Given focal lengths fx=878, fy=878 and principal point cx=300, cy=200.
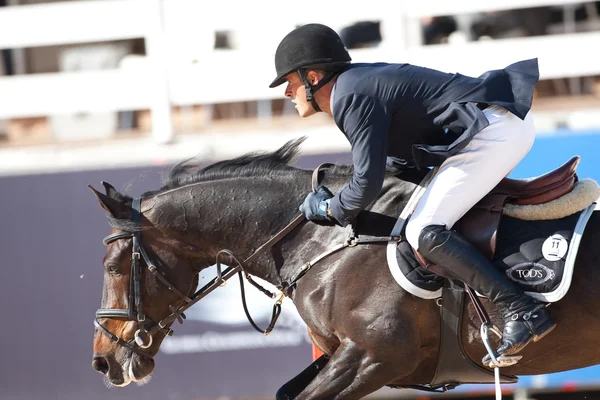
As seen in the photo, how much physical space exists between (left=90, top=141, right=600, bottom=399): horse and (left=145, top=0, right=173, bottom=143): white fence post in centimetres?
267

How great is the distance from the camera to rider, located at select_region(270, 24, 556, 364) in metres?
3.50

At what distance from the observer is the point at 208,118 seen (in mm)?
7695

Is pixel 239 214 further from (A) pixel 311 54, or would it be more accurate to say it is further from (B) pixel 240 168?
(A) pixel 311 54

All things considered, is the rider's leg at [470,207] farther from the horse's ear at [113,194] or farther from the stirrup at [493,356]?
the horse's ear at [113,194]

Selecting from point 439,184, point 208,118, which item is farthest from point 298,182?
point 208,118

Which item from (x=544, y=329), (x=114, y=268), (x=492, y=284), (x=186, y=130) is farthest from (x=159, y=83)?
(x=544, y=329)

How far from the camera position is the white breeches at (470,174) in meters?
3.58

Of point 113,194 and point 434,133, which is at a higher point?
point 434,133

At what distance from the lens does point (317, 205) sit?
3.75 m

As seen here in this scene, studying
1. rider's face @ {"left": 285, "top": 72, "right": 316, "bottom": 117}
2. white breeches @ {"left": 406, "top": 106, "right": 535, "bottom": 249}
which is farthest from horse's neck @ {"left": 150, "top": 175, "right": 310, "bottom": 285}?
white breeches @ {"left": 406, "top": 106, "right": 535, "bottom": 249}

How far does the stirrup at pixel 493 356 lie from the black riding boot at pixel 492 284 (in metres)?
0.04

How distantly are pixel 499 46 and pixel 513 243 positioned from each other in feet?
11.7

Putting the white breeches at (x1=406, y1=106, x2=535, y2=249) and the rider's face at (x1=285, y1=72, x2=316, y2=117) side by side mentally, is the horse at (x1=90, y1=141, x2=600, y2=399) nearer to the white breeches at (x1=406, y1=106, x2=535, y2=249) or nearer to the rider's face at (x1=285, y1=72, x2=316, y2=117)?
the white breeches at (x1=406, y1=106, x2=535, y2=249)

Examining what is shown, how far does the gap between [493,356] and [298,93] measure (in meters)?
1.36
